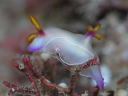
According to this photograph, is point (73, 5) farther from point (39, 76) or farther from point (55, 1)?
point (39, 76)

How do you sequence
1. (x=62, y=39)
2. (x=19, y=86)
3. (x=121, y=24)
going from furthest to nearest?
(x=121, y=24)
(x=62, y=39)
(x=19, y=86)

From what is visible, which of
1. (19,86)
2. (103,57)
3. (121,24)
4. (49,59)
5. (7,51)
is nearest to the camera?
(19,86)

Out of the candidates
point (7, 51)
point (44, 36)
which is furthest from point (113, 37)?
point (7, 51)

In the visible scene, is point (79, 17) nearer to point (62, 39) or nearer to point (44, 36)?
point (44, 36)

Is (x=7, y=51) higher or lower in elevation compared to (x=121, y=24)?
lower

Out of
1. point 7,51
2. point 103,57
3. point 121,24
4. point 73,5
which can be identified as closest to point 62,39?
point 103,57

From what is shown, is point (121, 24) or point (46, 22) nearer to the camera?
point (121, 24)

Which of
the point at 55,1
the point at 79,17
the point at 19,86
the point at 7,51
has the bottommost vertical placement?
the point at 19,86

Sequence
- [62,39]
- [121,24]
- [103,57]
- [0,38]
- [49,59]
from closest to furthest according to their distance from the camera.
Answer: [62,39], [49,59], [103,57], [121,24], [0,38]

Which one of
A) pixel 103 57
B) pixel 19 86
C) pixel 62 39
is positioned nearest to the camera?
pixel 19 86
